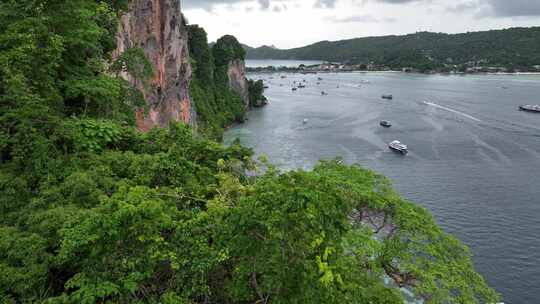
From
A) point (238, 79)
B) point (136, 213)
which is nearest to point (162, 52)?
point (136, 213)

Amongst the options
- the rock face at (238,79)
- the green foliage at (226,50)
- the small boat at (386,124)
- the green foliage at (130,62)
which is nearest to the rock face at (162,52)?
the green foliage at (130,62)

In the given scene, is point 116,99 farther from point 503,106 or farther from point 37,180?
point 503,106

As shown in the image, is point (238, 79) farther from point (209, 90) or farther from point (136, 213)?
point (136, 213)

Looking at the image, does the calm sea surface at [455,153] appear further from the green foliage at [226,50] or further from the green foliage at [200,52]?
the green foliage at [226,50]

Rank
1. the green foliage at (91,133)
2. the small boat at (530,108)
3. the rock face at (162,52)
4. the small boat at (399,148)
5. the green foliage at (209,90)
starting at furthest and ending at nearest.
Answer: the small boat at (530,108) < the green foliage at (209,90) < the small boat at (399,148) < the rock face at (162,52) < the green foliage at (91,133)

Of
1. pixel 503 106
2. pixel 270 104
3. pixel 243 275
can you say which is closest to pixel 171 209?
pixel 243 275

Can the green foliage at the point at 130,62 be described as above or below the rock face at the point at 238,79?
above

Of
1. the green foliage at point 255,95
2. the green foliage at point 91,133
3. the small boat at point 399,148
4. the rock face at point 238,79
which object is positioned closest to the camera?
the green foliage at point 91,133

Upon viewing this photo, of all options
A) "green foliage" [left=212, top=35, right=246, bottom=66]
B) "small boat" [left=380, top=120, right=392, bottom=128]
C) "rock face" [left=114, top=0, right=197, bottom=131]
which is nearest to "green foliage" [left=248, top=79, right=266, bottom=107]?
"green foliage" [left=212, top=35, right=246, bottom=66]
